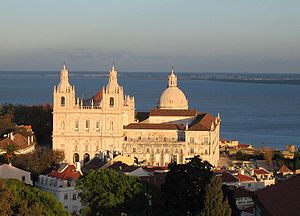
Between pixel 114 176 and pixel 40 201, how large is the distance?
12.9 feet

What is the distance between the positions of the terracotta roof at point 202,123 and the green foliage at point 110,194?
91.0 ft

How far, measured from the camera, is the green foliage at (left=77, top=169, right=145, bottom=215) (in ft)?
82.7

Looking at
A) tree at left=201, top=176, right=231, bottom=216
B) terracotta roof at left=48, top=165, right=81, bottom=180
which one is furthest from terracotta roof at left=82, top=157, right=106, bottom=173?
tree at left=201, top=176, right=231, bottom=216

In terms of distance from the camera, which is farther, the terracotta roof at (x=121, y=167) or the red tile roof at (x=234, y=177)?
the red tile roof at (x=234, y=177)

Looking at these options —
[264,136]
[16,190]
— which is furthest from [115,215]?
[264,136]

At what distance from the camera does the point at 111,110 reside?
55312 mm

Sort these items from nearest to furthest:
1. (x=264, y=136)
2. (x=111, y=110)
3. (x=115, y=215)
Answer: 1. (x=115, y=215)
2. (x=111, y=110)
3. (x=264, y=136)

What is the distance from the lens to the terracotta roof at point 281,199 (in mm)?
20342

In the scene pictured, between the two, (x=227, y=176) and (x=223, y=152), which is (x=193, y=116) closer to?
(x=223, y=152)

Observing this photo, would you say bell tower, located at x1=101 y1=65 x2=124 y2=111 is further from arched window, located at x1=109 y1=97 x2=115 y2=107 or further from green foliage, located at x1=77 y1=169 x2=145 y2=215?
green foliage, located at x1=77 y1=169 x2=145 y2=215

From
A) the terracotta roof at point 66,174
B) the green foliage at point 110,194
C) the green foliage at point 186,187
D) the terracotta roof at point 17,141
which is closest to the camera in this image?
the green foliage at point 110,194

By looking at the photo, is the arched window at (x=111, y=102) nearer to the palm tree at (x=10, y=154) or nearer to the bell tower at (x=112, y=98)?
the bell tower at (x=112, y=98)

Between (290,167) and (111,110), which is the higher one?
(111,110)

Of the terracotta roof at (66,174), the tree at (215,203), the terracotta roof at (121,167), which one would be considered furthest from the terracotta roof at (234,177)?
the tree at (215,203)
